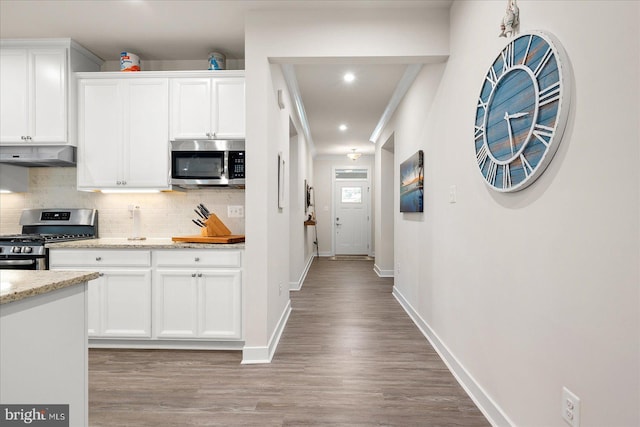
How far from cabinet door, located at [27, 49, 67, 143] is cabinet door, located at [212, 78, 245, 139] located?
1.34 meters

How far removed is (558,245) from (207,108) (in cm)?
273

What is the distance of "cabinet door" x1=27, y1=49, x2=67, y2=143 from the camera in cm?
297

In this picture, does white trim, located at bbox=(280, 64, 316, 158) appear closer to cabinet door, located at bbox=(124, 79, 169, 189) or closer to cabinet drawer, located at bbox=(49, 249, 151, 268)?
cabinet door, located at bbox=(124, 79, 169, 189)

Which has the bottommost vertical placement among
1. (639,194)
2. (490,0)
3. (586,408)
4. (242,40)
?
(586,408)

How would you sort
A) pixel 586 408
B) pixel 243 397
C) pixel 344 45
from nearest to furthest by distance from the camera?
pixel 586 408
pixel 243 397
pixel 344 45

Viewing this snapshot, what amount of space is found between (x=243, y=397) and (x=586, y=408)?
1760 mm

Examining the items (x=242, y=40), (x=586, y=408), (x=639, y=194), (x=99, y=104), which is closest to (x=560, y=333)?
(x=586, y=408)

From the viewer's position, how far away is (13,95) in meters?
2.98

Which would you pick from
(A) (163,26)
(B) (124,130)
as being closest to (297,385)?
(B) (124,130)

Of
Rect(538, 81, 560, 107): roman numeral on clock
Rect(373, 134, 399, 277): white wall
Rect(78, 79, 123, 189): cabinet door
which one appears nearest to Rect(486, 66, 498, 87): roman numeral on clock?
Rect(538, 81, 560, 107): roman numeral on clock

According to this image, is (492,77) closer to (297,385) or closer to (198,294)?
(297,385)

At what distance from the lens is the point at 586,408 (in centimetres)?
121

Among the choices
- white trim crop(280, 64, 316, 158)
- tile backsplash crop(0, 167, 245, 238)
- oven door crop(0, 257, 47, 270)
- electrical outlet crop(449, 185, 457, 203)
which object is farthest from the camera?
white trim crop(280, 64, 316, 158)

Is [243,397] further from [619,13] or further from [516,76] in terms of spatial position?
[619,13]
